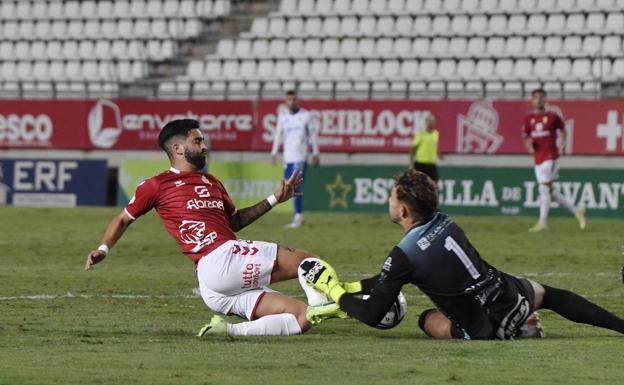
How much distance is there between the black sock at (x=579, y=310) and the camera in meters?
9.01

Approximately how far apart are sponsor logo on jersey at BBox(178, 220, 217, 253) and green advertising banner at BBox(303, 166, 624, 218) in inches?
645

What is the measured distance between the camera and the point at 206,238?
31.3ft

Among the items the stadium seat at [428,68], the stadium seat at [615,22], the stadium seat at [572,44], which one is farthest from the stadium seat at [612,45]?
the stadium seat at [428,68]

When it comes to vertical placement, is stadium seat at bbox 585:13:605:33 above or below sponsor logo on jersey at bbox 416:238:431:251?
above

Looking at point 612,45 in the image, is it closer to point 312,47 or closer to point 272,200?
point 312,47

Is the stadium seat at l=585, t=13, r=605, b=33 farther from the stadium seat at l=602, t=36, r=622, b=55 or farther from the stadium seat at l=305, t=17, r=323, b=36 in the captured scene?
the stadium seat at l=305, t=17, r=323, b=36

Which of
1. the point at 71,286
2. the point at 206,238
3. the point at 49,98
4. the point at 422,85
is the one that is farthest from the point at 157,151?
the point at 206,238

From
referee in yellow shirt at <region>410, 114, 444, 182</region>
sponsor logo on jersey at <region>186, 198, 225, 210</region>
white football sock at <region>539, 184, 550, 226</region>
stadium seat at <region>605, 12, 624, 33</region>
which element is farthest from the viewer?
stadium seat at <region>605, 12, 624, 33</region>

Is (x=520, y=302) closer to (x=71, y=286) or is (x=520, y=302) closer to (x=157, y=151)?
(x=71, y=286)

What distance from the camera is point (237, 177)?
28.3 m

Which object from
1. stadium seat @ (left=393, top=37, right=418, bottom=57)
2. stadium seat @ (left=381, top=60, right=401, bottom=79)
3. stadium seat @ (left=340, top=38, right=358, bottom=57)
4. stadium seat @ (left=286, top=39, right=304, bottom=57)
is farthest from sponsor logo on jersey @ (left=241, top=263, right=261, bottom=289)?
stadium seat @ (left=286, top=39, right=304, bottom=57)

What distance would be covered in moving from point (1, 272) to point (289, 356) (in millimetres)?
7523

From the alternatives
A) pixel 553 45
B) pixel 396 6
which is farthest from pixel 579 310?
pixel 396 6

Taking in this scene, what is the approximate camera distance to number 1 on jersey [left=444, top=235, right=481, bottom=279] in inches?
336
